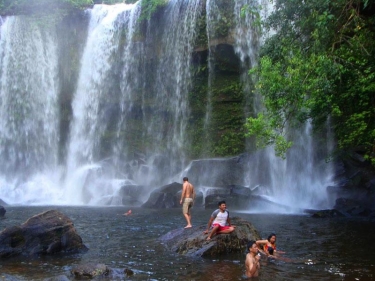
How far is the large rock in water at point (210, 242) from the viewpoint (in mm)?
9992

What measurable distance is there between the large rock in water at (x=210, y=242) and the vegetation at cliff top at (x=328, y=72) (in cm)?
227

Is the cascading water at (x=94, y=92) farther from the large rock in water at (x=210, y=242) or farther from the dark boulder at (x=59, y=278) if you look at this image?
the dark boulder at (x=59, y=278)

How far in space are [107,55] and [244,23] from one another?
9.17m

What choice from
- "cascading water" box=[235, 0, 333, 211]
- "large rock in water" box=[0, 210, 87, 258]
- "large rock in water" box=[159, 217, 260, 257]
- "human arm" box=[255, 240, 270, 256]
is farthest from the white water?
"human arm" box=[255, 240, 270, 256]

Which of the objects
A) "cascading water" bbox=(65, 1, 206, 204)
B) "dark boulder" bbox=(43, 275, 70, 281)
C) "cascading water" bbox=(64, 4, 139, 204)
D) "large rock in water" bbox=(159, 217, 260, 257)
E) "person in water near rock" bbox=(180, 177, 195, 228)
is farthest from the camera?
"cascading water" bbox=(64, 4, 139, 204)

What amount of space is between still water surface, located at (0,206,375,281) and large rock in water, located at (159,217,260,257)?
0.92 ft

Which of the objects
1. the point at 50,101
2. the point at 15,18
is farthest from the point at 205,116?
the point at 15,18

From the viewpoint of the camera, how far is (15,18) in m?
30.9

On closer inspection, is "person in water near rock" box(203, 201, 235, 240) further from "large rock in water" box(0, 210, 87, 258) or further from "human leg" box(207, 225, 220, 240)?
"large rock in water" box(0, 210, 87, 258)

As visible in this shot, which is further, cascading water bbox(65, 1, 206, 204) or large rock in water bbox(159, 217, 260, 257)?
cascading water bbox(65, 1, 206, 204)

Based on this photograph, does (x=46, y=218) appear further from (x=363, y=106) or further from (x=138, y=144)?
(x=138, y=144)

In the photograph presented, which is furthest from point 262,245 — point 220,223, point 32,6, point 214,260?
point 32,6

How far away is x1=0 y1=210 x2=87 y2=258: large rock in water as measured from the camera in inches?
401

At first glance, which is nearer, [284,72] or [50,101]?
[284,72]
